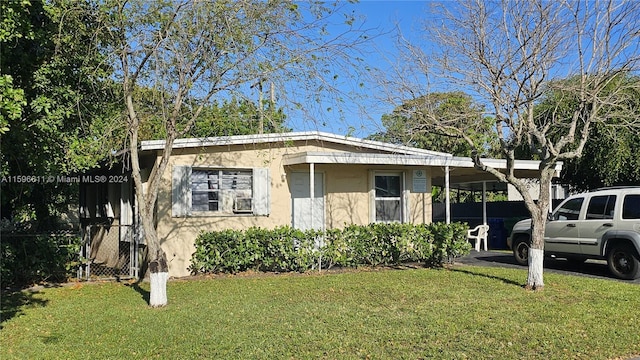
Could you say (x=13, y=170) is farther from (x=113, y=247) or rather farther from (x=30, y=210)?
(x=113, y=247)

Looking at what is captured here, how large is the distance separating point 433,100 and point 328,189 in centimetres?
444

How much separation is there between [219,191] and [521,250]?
306 inches

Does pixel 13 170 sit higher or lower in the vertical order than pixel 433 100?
lower

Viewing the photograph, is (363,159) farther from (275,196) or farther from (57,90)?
(57,90)

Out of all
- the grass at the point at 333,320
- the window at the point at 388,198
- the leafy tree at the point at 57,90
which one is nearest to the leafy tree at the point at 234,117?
the leafy tree at the point at 57,90

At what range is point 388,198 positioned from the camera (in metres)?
15.1

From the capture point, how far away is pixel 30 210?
40.8 ft

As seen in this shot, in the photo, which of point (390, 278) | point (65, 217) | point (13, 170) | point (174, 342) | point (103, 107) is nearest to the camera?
point (174, 342)

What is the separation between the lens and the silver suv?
36.4 ft

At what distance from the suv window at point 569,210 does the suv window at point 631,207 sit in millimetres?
1137

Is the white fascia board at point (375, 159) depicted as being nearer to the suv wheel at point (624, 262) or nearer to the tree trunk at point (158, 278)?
the suv wheel at point (624, 262)

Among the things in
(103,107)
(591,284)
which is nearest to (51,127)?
(103,107)

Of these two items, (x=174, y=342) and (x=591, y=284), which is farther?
(x=591, y=284)

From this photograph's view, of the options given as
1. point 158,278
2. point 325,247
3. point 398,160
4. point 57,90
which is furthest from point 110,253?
point 398,160
